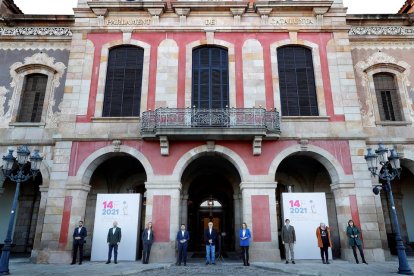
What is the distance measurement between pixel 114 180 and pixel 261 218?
26.5 ft

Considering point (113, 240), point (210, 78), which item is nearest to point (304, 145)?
point (210, 78)

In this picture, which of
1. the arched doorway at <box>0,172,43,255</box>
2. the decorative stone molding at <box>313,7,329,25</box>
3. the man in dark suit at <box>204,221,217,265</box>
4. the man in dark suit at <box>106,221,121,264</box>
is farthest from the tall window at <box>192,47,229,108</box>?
the arched doorway at <box>0,172,43,255</box>

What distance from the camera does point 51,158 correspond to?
50.4ft

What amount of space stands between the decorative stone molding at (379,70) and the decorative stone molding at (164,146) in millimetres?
10021

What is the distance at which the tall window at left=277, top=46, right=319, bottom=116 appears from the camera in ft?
50.9

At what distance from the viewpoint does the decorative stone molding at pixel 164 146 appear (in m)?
14.1

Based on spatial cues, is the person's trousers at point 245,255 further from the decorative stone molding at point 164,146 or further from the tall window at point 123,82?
the tall window at point 123,82

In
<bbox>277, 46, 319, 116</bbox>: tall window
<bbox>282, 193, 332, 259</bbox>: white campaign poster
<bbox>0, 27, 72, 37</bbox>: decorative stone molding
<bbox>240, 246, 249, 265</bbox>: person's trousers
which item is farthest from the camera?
<bbox>0, 27, 72, 37</bbox>: decorative stone molding

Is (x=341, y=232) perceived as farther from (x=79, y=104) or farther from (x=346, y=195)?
(x=79, y=104)

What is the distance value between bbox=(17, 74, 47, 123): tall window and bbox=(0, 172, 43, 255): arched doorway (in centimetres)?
302

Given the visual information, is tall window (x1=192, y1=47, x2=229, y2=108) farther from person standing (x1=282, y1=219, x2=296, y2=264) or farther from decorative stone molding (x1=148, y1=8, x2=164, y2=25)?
person standing (x1=282, y1=219, x2=296, y2=264)

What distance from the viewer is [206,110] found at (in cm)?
1419

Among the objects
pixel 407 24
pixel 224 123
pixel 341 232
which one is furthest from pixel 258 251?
pixel 407 24

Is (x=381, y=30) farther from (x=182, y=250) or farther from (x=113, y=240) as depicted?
(x=113, y=240)
